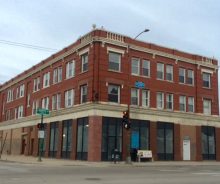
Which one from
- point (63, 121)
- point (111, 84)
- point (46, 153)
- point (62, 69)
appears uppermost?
point (62, 69)

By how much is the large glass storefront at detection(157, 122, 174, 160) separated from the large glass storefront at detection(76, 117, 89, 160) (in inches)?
Result: 344

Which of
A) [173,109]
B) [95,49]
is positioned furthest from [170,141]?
[95,49]

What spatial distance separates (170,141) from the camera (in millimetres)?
43156

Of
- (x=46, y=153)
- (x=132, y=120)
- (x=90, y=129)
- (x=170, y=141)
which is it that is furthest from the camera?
(x=46, y=153)

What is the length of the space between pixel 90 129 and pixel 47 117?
1200 centimetres

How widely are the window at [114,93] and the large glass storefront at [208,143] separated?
13.3m

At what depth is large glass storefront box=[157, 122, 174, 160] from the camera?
42.1 m

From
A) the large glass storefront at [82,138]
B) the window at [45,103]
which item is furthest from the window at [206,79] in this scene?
the window at [45,103]

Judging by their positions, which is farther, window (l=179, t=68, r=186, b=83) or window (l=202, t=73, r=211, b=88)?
window (l=202, t=73, r=211, b=88)

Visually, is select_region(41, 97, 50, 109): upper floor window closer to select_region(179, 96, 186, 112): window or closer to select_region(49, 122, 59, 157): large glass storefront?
select_region(49, 122, 59, 157): large glass storefront

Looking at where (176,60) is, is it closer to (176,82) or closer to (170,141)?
(176,82)

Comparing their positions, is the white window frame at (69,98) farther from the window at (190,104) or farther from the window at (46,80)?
the window at (190,104)

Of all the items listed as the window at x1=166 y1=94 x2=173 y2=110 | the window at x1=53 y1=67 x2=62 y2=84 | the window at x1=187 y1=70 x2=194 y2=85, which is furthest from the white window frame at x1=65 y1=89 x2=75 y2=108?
the window at x1=187 y1=70 x2=194 y2=85

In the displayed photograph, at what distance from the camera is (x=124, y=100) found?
39781 millimetres
